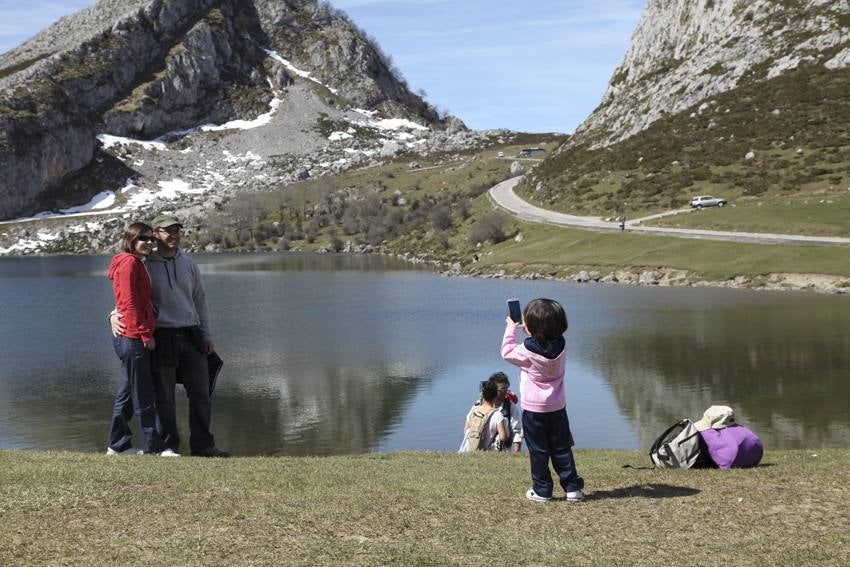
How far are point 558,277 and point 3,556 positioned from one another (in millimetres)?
73100

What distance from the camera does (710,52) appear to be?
129125 mm

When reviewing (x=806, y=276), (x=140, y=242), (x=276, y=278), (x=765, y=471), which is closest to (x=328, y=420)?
(x=140, y=242)

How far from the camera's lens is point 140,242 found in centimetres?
1412

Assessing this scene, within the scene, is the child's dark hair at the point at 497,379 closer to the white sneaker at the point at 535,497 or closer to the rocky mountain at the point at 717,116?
the white sneaker at the point at 535,497

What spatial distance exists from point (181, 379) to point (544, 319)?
774cm

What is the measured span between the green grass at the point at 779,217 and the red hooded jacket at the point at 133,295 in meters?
64.4

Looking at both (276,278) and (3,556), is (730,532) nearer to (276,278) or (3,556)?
(3,556)

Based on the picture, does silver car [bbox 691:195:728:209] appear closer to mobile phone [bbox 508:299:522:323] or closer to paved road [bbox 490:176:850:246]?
paved road [bbox 490:176:850:246]

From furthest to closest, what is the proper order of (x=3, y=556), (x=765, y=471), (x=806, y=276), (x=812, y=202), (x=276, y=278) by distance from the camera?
(x=276, y=278)
(x=812, y=202)
(x=806, y=276)
(x=765, y=471)
(x=3, y=556)

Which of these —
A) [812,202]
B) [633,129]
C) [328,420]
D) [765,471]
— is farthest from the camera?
[633,129]

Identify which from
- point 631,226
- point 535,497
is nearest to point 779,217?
point 631,226

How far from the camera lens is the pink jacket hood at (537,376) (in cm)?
1109

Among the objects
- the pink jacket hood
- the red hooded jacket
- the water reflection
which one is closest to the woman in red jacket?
the red hooded jacket

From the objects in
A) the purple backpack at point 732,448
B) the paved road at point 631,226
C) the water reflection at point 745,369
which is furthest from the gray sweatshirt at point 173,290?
the paved road at point 631,226
